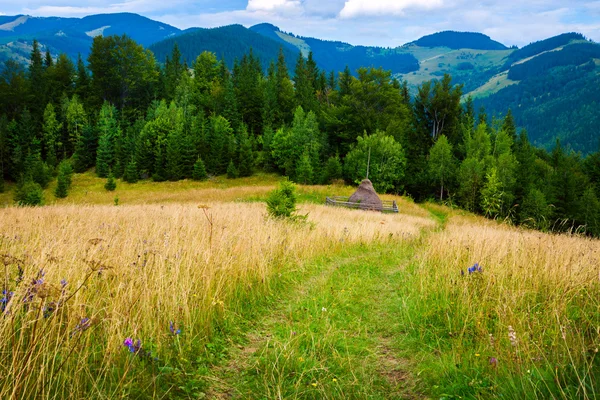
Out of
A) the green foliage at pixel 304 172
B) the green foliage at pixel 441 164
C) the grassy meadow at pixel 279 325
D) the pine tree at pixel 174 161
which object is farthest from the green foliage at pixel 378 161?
the grassy meadow at pixel 279 325

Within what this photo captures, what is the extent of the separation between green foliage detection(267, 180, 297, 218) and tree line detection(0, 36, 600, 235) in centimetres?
3510

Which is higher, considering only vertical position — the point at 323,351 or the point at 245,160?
the point at 323,351

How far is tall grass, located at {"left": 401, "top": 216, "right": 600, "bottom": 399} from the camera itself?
2771 millimetres

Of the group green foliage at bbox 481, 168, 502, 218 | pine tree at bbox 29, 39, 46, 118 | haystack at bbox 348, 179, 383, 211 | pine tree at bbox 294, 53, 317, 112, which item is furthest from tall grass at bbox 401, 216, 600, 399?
pine tree at bbox 29, 39, 46, 118

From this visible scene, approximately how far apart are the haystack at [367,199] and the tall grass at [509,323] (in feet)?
72.5

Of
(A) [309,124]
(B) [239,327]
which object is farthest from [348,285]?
(A) [309,124]

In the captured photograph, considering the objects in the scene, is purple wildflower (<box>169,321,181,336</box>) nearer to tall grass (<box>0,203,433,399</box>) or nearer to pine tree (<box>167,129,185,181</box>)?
tall grass (<box>0,203,433,399</box>)

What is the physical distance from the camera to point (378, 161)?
47.9 metres

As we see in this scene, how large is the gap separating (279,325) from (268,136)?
54.0 metres

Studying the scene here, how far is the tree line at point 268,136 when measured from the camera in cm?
4816

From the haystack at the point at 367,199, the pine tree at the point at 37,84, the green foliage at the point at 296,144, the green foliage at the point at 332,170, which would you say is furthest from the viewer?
the pine tree at the point at 37,84

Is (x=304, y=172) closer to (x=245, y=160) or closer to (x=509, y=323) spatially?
(x=245, y=160)

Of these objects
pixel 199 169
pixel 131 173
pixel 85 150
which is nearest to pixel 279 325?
pixel 199 169

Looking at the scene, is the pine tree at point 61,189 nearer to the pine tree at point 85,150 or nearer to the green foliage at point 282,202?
the pine tree at point 85,150
